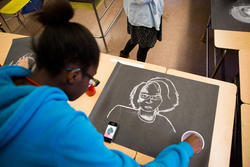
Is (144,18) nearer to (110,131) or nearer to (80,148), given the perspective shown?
(110,131)

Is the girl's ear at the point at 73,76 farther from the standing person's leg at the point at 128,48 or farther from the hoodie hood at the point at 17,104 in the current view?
the standing person's leg at the point at 128,48

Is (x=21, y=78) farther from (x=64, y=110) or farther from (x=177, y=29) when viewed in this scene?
(x=177, y=29)

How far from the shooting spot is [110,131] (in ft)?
2.78

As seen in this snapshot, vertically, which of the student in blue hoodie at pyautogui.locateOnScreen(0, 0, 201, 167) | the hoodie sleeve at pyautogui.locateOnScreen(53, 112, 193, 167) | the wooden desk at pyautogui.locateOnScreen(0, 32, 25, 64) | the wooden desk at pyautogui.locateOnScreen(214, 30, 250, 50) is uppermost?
the student in blue hoodie at pyautogui.locateOnScreen(0, 0, 201, 167)

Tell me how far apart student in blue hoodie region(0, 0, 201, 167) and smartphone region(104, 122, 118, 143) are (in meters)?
0.27

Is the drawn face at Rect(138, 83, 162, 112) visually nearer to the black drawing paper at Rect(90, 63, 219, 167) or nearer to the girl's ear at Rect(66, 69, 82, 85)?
the black drawing paper at Rect(90, 63, 219, 167)

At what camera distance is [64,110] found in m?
0.46

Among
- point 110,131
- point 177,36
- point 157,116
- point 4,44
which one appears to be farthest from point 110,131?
point 177,36

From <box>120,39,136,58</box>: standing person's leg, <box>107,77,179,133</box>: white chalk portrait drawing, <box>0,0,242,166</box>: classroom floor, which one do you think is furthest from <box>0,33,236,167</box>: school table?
<box>0,0,242,166</box>: classroom floor

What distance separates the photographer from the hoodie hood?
0.39 m

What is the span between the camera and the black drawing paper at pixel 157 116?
0.80 metres

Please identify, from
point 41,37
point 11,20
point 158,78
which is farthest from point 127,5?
point 11,20

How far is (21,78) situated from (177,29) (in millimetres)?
2310

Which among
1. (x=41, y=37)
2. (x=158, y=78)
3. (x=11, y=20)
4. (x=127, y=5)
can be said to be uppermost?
(x=41, y=37)
